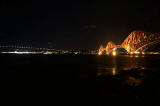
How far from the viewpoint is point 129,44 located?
8938cm

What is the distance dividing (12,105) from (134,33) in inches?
3532

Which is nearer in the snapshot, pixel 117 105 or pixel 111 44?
pixel 117 105

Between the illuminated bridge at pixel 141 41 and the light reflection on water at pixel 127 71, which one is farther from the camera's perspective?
the illuminated bridge at pixel 141 41

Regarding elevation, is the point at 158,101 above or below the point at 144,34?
below

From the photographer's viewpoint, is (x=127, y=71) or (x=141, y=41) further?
(x=141, y=41)

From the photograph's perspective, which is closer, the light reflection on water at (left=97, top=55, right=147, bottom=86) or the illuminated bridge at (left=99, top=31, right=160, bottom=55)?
the light reflection on water at (left=97, top=55, right=147, bottom=86)

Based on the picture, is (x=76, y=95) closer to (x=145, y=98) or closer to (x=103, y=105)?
(x=103, y=105)

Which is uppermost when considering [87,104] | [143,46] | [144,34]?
[144,34]

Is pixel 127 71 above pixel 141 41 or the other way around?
the other way around

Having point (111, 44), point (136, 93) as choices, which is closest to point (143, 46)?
point (111, 44)

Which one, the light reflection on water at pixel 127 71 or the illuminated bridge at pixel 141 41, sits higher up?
the illuminated bridge at pixel 141 41

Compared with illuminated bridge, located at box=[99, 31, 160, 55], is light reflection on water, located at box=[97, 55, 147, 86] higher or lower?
lower

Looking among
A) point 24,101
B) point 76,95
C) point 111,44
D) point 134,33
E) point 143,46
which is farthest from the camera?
point 111,44

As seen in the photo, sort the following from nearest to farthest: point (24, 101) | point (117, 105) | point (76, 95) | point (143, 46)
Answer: point (117, 105) → point (24, 101) → point (76, 95) → point (143, 46)
